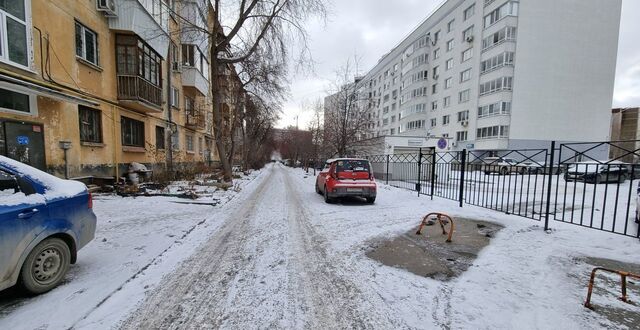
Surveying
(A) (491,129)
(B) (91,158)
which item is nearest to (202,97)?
(B) (91,158)

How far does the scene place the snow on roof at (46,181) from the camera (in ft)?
10.6

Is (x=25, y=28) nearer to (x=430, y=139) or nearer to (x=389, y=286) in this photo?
(x=389, y=286)

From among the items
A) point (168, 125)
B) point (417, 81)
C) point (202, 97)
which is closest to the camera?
point (168, 125)

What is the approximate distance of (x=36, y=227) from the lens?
308cm

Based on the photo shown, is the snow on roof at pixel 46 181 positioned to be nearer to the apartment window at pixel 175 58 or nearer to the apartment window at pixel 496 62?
the apartment window at pixel 175 58

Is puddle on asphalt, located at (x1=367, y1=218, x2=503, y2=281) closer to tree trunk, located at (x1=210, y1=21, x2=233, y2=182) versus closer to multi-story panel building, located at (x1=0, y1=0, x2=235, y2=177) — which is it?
multi-story panel building, located at (x1=0, y1=0, x2=235, y2=177)

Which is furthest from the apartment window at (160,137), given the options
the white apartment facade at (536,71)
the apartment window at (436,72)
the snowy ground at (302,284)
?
the apartment window at (436,72)

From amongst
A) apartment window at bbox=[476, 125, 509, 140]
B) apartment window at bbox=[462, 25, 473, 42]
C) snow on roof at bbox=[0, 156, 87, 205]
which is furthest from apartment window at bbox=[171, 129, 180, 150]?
apartment window at bbox=[462, 25, 473, 42]

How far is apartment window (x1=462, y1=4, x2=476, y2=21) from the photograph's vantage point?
36294 millimetres

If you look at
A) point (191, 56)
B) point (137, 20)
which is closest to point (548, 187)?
point (137, 20)

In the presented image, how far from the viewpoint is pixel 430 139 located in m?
21.6

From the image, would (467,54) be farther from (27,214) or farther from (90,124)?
(27,214)

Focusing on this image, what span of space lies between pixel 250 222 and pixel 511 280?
5.53 metres

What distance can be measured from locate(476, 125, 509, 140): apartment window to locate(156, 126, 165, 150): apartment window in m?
34.4
